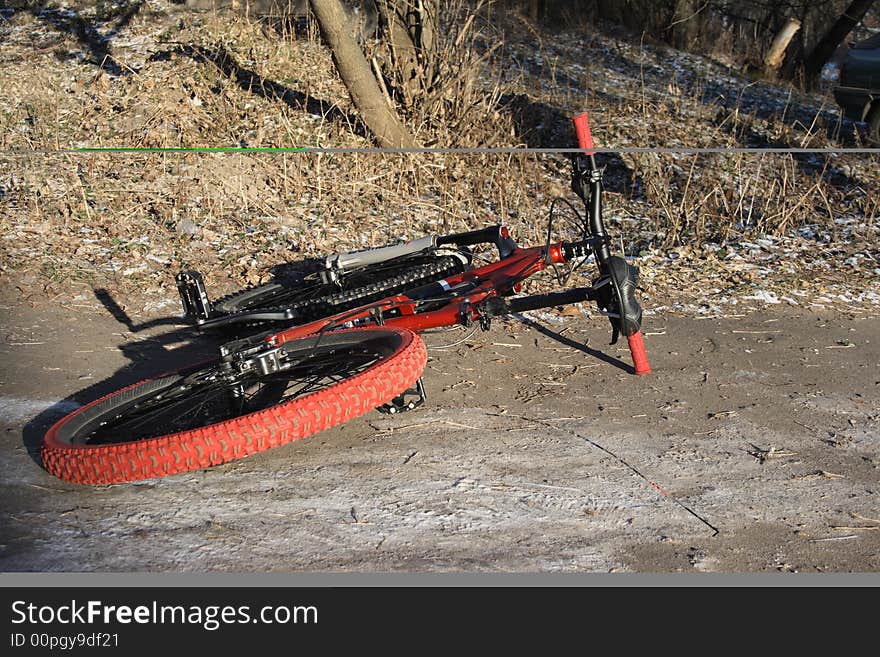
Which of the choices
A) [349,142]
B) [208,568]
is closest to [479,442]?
[208,568]

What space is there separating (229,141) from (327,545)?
634 cm

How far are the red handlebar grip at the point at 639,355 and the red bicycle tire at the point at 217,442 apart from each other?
1.77 metres

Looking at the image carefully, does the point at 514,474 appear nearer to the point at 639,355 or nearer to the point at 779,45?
the point at 639,355

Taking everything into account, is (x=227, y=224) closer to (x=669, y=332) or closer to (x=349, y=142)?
(x=349, y=142)

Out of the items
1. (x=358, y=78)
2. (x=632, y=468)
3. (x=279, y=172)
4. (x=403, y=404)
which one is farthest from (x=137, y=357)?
(x=358, y=78)

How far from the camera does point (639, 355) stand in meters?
5.09

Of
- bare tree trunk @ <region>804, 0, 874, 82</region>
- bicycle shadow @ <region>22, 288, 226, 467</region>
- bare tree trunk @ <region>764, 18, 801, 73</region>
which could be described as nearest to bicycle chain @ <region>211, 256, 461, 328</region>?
bicycle shadow @ <region>22, 288, 226, 467</region>

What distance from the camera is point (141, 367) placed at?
5320mm

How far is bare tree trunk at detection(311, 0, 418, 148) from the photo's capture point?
8297mm

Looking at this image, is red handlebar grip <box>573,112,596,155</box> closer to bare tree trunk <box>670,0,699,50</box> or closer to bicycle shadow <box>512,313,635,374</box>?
bicycle shadow <box>512,313,635,374</box>

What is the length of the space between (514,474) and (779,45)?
12.0 metres

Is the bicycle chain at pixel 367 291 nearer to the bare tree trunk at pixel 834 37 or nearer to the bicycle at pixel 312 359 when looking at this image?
the bicycle at pixel 312 359

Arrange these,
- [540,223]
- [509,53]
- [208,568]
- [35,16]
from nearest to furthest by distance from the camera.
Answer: [208,568]
[540,223]
[35,16]
[509,53]

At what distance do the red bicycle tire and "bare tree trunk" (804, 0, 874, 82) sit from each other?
11.7 metres
